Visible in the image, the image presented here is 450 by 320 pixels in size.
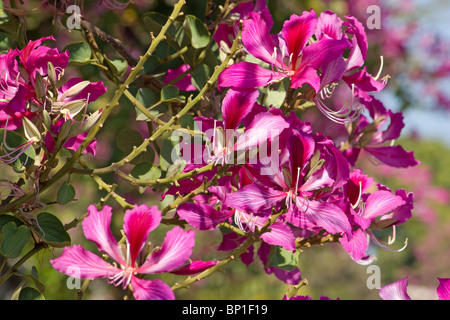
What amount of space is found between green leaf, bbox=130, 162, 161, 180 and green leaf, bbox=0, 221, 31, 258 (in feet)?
0.70

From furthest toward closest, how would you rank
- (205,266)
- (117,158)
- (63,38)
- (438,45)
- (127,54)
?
1. (438,45)
2. (63,38)
3. (117,158)
4. (127,54)
5. (205,266)

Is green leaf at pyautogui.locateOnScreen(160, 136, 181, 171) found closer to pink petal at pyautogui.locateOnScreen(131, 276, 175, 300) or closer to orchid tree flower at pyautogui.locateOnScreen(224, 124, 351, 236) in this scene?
orchid tree flower at pyautogui.locateOnScreen(224, 124, 351, 236)

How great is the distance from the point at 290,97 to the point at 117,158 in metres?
1.12

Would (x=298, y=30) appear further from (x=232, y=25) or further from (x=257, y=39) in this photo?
(x=232, y=25)

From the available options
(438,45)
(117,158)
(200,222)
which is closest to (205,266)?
(200,222)

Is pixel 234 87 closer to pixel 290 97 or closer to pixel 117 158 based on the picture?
pixel 290 97

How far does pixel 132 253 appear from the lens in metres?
0.66

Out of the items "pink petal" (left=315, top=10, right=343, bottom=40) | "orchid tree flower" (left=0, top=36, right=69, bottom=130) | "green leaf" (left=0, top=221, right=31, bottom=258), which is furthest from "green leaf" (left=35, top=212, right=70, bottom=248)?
"pink petal" (left=315, top=10, right=343, bottom=40)

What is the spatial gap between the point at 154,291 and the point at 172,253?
5 cm

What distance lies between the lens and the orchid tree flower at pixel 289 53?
786 millimetres

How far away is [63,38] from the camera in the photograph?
253 centimetres

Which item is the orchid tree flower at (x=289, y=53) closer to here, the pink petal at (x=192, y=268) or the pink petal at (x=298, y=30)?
the pink petal at (x=298, y=30)

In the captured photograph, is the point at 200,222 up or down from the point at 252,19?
down

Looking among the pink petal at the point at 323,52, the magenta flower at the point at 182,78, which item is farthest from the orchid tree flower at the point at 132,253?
the magenta flower at the point at 182,78
